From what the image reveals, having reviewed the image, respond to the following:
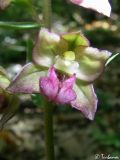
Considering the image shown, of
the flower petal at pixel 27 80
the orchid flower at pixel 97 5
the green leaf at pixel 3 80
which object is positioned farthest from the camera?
the green leaf at pixel 3 80

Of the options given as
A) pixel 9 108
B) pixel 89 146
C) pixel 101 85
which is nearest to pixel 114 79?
pixel 101 85

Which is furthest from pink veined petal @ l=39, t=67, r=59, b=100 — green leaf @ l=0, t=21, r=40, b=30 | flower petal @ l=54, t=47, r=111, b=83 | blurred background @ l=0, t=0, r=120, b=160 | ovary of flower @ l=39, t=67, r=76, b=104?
blurred background @ l=0, t=0, r=120, b=160

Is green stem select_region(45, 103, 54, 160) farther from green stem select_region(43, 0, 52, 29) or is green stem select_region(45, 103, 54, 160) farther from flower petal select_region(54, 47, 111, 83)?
green stem select_region(43, 0, 52, 29)

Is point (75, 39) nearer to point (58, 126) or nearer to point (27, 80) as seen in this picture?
point (27, 80)

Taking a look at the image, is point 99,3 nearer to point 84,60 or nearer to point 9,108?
point 84,60

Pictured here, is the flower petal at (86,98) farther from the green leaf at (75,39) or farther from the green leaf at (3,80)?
the green leaf at (3,80)

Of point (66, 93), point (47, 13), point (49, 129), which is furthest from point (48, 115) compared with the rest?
point (47, 13)

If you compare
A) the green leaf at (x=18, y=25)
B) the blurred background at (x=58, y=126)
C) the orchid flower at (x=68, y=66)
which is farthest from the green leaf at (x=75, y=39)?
→ the blurred background at (x=58, y=126)
